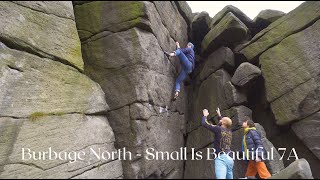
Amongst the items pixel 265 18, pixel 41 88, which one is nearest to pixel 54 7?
pixel 41 88

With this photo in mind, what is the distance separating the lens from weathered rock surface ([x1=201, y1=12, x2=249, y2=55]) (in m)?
17.8

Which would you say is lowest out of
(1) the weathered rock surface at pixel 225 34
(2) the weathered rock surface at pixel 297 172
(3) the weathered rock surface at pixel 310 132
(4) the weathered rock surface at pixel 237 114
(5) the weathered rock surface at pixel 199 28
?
(2) the weathered rock surface at pixel 297 172

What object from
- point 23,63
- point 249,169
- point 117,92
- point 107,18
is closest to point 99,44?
point 107,18

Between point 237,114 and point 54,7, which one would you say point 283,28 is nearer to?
point 237,114

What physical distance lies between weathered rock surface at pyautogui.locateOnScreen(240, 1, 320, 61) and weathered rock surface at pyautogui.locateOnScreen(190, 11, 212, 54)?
327cm

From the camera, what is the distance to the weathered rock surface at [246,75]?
16266mm

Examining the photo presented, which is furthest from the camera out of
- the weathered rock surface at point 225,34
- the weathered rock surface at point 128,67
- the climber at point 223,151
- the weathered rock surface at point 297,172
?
the weathered rock surface at point 225,34

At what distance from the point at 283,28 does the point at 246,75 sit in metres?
3.39

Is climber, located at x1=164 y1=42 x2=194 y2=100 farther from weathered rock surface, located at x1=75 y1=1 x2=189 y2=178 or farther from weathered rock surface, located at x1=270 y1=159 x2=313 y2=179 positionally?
weathered rock surface, located at x1=270 y1=159 x2=313 y2=179

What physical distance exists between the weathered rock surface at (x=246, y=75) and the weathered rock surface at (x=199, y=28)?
4.52m

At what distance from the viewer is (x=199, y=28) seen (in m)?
20.3

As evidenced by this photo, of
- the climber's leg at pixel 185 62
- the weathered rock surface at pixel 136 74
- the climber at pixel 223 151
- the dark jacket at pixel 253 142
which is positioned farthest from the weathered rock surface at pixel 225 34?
the dark jacket at pixel 253 142

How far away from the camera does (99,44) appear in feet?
49.3

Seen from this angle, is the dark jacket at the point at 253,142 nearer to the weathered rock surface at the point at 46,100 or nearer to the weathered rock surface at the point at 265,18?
the weathered rock surface at the point at 46,100
